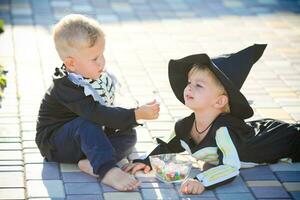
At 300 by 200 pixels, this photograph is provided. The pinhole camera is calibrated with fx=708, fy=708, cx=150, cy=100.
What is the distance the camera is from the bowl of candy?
13.0 feet

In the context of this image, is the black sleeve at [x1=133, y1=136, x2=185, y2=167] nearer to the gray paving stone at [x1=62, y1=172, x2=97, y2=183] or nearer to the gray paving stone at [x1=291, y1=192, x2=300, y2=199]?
the gray paving stone at [x1=62, y1=172, x2=97, y2=183]

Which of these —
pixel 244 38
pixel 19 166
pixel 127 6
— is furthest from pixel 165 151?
pixel 127 6

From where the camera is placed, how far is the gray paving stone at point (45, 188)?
3.78m

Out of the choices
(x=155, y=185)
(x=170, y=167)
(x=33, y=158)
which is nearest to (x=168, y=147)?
(x=170, y=167)

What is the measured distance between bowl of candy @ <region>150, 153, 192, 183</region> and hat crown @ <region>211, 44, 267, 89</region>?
55 cm

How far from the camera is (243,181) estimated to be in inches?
159

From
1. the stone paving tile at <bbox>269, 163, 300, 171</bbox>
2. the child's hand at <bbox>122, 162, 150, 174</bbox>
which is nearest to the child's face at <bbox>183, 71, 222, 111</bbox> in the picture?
the child's hand at <bbox>122, 162, 150, 174</bbox>

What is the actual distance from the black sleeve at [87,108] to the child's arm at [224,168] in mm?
517

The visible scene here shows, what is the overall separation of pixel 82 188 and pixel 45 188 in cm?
20

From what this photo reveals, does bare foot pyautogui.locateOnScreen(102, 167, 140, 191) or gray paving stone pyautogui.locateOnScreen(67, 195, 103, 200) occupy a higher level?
bare foot pyautogui.locateOnScreen(102, 167, 140, 191)

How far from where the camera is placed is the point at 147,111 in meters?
4.06

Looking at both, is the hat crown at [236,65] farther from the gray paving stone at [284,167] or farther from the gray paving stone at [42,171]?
the gray paving stone at [42,171]

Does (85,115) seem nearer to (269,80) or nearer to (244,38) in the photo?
(269,80)

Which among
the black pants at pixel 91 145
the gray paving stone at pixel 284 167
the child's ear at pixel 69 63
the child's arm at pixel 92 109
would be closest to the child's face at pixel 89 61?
the child's ear at pixel 69 63
